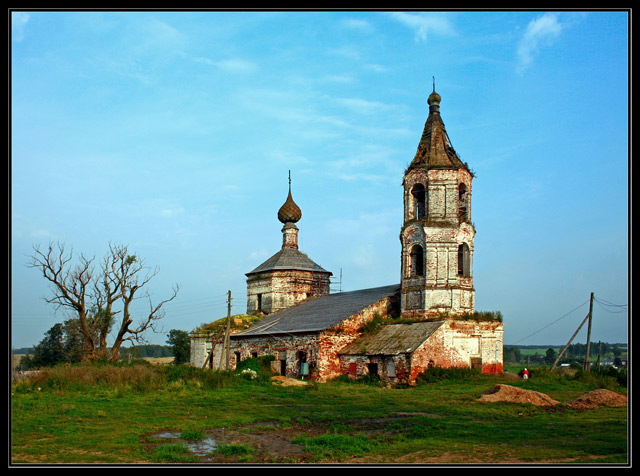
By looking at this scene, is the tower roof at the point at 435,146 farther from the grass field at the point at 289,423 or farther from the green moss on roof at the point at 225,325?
the green moss on roof at the point at 225,325

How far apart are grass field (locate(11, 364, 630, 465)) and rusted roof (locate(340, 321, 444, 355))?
191cm

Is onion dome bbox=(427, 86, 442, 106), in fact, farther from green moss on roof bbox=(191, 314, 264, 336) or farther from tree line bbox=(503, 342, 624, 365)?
tree line bbox=(503, 342, 624, 365)

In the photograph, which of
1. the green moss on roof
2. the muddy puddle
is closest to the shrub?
the muddy puddle

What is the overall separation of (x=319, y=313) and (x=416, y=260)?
6382mm

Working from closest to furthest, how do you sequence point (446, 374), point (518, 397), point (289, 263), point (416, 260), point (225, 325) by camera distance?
point (518, 397), point (446, 374), point (416, 260), point (225, 325), point (289, 263)

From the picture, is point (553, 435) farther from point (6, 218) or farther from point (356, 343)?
point (356, 343)

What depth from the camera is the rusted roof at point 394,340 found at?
25.2 m

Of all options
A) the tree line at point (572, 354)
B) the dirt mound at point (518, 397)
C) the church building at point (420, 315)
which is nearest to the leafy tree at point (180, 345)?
the church building at point (420, 315)

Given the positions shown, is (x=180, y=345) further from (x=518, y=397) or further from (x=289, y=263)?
(x=518, y=397)

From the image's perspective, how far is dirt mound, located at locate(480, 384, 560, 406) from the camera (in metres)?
18.1

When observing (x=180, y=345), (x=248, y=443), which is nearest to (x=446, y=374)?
(x=248, y=443)

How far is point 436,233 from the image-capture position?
2859cm

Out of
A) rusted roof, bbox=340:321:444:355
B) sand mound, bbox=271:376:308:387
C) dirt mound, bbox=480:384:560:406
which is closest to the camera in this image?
dirt mound, bbox=480:384:560:406

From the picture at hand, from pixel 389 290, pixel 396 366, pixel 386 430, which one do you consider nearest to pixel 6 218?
pixel 386 430
